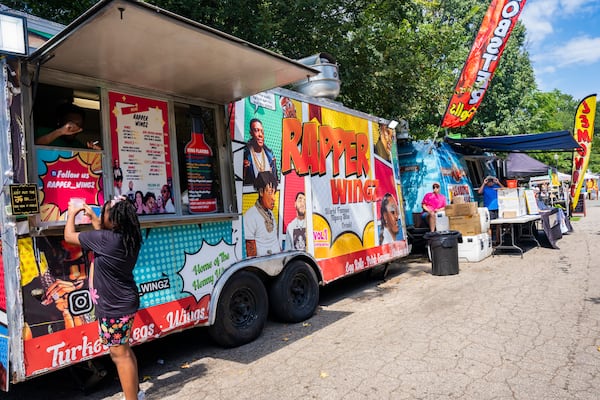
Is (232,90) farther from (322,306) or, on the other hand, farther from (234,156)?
(322,306)

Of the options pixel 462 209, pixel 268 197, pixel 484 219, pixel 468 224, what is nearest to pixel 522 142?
pixel 484 219

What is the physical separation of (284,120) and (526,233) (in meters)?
9.93

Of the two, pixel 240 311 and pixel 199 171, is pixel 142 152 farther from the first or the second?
pixel 240 311

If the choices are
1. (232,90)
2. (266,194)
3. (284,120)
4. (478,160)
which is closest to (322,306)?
(266,194)

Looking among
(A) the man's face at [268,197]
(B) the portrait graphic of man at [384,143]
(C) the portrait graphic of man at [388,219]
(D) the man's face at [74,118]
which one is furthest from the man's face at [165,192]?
(B) the portrait graphic of man at [384,143]

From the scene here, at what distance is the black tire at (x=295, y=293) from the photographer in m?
5.68

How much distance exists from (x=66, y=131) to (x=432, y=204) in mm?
9000

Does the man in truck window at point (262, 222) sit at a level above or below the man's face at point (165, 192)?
below

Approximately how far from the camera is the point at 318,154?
6.62 meters

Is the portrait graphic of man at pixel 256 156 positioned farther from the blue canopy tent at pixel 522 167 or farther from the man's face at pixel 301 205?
the blue canopy tent at pixel 522 167

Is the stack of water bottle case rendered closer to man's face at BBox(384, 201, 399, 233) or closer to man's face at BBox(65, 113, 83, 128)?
man's face at BBox(384, 201, 399, 233)

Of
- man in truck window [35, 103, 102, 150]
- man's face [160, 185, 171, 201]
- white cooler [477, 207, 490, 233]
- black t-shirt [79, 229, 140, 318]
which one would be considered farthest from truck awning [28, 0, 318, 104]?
white cooler [477, 207, 490, 233]

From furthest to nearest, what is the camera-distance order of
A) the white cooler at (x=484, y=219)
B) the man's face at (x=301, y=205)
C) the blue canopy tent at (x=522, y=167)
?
1. the blue canopy tent at (x=522, y=167)
2. the white cooler at (x=484, y=219)
3. the man's face at (x=301, y=205)

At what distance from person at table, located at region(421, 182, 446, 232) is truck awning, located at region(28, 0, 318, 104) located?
7.12m
